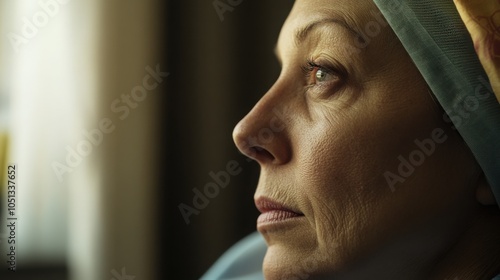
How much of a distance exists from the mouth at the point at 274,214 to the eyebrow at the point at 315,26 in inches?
9.3

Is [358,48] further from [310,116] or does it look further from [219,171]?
[219,171]

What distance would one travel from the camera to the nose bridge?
88 cm

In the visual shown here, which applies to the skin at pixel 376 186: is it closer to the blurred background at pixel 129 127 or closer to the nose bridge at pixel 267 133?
the nose bridge at pixel 267 133

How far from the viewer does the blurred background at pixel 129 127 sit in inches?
76.0

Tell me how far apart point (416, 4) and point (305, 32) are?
0.16 meters

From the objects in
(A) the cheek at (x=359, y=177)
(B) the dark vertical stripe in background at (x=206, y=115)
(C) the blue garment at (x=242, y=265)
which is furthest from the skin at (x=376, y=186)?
(B) the dark vertical stripe in background at (x=206, y=115)

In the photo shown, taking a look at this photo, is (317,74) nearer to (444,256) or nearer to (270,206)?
(270,206)

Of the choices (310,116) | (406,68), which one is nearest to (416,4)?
(406,68)

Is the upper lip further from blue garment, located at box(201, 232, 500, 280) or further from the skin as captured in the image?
blue garment, located at box(201, 232, 500, 280)

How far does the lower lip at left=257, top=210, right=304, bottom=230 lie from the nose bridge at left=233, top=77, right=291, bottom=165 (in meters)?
0.07

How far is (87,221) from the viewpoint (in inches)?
75.7

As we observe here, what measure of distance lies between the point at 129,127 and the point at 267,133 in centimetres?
116

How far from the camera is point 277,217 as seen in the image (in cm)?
88

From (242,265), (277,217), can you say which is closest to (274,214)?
(277,217)
